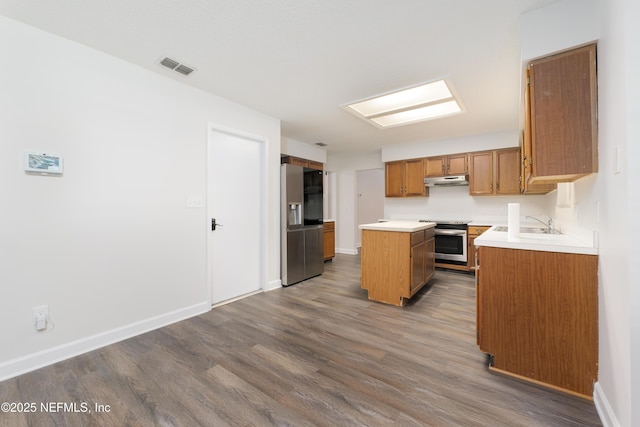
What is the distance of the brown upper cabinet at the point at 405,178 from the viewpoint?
5.25 m

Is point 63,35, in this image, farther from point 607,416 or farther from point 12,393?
point 607,416

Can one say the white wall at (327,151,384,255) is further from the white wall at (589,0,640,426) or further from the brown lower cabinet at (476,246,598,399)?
the white wall at (589,0,640,426)

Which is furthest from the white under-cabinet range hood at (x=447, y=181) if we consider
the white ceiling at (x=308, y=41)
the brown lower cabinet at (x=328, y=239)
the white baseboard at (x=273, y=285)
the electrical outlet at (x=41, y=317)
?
the electrical outlet at (x=41, y=317)

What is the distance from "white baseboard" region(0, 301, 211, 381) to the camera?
1788 millimetres

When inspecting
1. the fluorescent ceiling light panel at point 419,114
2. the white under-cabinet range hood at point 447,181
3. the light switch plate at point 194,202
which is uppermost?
the fluorescent ceiling light panel at point 419,114

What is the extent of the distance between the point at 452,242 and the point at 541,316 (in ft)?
10.4

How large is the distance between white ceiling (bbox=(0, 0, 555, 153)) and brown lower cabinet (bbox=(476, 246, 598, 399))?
171 cm

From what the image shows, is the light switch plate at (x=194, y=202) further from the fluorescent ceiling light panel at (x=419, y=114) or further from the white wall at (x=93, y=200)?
the fluorescent ceiling light panel at (x=419, y=114)

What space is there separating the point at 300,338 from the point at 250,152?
8.18 ft

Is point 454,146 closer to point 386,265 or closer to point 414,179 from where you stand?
point 414,179

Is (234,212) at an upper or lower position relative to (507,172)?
lower

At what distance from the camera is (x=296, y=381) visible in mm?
1704

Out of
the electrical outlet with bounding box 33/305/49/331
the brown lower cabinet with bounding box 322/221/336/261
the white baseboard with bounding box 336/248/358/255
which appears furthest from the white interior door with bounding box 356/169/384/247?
the electrical outlet with bounding box 33/305/49/331

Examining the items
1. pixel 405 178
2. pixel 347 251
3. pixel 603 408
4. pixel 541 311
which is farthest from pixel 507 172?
pixel 603 408
